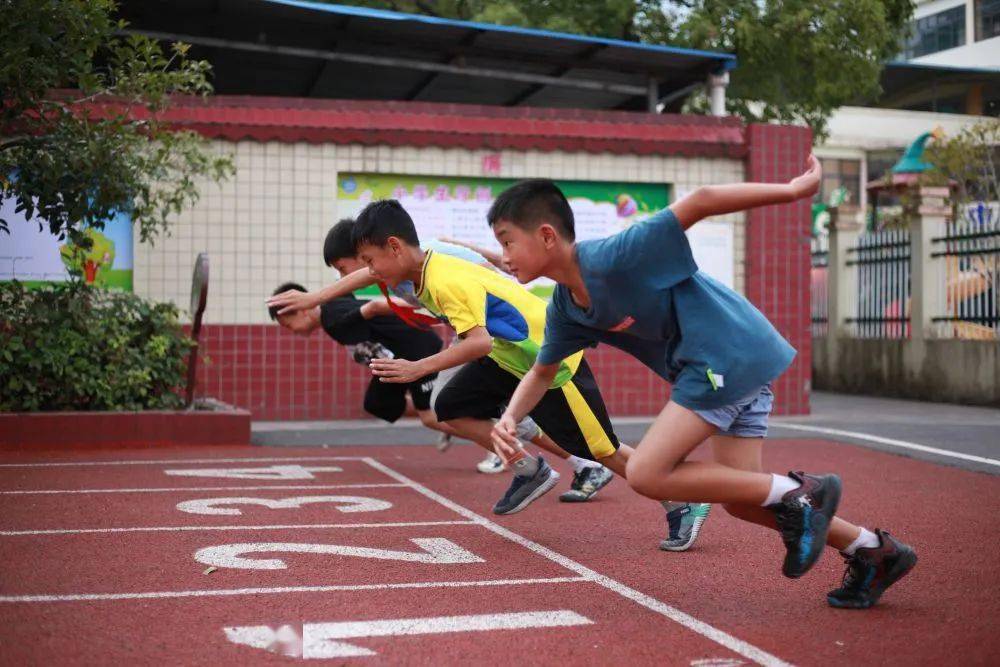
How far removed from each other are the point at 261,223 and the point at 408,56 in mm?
3838

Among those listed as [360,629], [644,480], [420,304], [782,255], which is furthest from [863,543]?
[782,255]

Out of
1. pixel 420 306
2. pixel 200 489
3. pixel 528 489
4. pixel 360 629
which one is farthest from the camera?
pixel 200 489

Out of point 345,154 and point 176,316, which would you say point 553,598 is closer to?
point 176,316

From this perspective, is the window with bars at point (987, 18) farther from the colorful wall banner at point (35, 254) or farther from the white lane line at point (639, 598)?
the white lane line at point (639, 598)

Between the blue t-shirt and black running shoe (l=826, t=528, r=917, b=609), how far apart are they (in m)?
0.75

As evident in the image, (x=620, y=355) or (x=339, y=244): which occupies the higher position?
(x=339, y=244)

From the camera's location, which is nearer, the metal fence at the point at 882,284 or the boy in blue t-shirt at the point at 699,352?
the boy in blue t-shirt at the point at 699,352

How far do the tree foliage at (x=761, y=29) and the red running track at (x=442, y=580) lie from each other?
12780 mm

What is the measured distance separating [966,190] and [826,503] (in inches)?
1042

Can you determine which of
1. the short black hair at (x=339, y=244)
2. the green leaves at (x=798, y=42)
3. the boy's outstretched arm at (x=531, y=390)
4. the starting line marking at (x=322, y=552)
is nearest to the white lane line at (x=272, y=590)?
the starting line marking at (x=322, y=552)

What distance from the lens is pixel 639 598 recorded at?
15.4 ft

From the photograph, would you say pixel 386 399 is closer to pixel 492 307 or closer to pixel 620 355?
pixel 492 307

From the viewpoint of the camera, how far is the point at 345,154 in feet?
42.8

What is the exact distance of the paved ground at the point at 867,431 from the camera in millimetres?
9817
